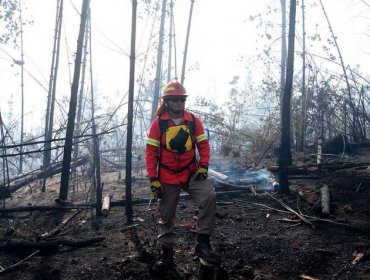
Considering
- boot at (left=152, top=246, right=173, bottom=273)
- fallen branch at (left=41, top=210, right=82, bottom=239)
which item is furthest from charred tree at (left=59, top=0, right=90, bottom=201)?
boot at (left=152, top=246, right=173, bottom=273)

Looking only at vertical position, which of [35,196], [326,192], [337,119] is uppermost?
[337,119]

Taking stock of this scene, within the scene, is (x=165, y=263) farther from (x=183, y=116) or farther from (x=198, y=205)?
(x=183, y=116)

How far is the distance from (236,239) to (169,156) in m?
1.93

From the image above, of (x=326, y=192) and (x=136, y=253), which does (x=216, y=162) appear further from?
(x=136, y=253)

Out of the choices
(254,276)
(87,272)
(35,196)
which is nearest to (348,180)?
(254,276)

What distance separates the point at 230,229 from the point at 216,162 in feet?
26.2

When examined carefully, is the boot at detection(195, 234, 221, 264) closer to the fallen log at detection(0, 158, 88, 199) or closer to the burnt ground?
the burnt ground

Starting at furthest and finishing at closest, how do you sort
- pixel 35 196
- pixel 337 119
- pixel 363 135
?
pixel 337 119 < pixel 363 135 < pixel 35 196

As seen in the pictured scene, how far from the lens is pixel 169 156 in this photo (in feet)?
13.1

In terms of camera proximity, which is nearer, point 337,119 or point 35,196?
point 35,196

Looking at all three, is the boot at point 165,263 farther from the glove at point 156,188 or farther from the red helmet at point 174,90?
the red helmet at point 174,90

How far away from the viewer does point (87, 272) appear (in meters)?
4.00

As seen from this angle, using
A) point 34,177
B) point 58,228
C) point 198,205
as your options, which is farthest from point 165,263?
point 34,177

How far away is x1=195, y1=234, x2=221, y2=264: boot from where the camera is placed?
3.34 meters
